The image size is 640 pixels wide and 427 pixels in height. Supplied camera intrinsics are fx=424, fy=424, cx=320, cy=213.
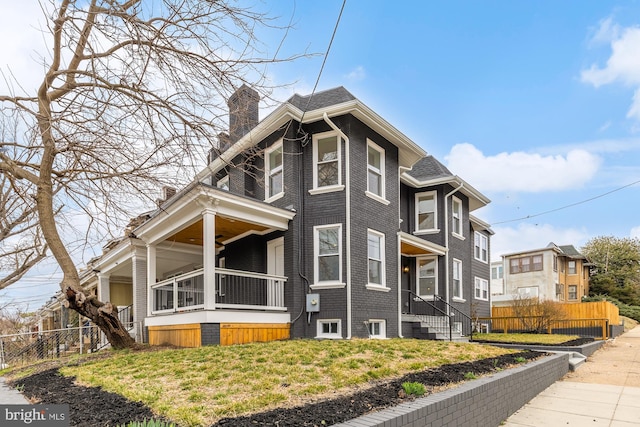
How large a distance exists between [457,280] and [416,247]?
365 cm

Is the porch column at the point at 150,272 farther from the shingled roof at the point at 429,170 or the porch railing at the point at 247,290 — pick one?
the shingled roof at the point at 429,170

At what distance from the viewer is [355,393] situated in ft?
15.4

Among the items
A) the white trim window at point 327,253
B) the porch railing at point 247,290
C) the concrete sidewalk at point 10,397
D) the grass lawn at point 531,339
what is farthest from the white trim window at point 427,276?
the concrete sidewalk at point 10,397

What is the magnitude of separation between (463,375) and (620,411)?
2.68 metres

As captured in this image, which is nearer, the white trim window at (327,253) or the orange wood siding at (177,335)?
the orange wood siding at (177,335)

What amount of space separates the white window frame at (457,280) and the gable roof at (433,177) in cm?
291

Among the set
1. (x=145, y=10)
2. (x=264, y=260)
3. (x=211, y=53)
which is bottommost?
(x=264, y=260)

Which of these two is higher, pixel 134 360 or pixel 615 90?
pixel 615 90

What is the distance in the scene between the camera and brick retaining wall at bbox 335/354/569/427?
148 inches

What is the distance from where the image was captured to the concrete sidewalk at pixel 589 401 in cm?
596

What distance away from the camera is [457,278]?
56.1 ft

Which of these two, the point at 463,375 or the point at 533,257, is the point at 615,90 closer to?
the point at 463,375

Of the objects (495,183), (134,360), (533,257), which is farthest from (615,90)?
(533,257)

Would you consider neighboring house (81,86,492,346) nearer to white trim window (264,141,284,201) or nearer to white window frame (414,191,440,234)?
white trim window (264,141,284,201)
